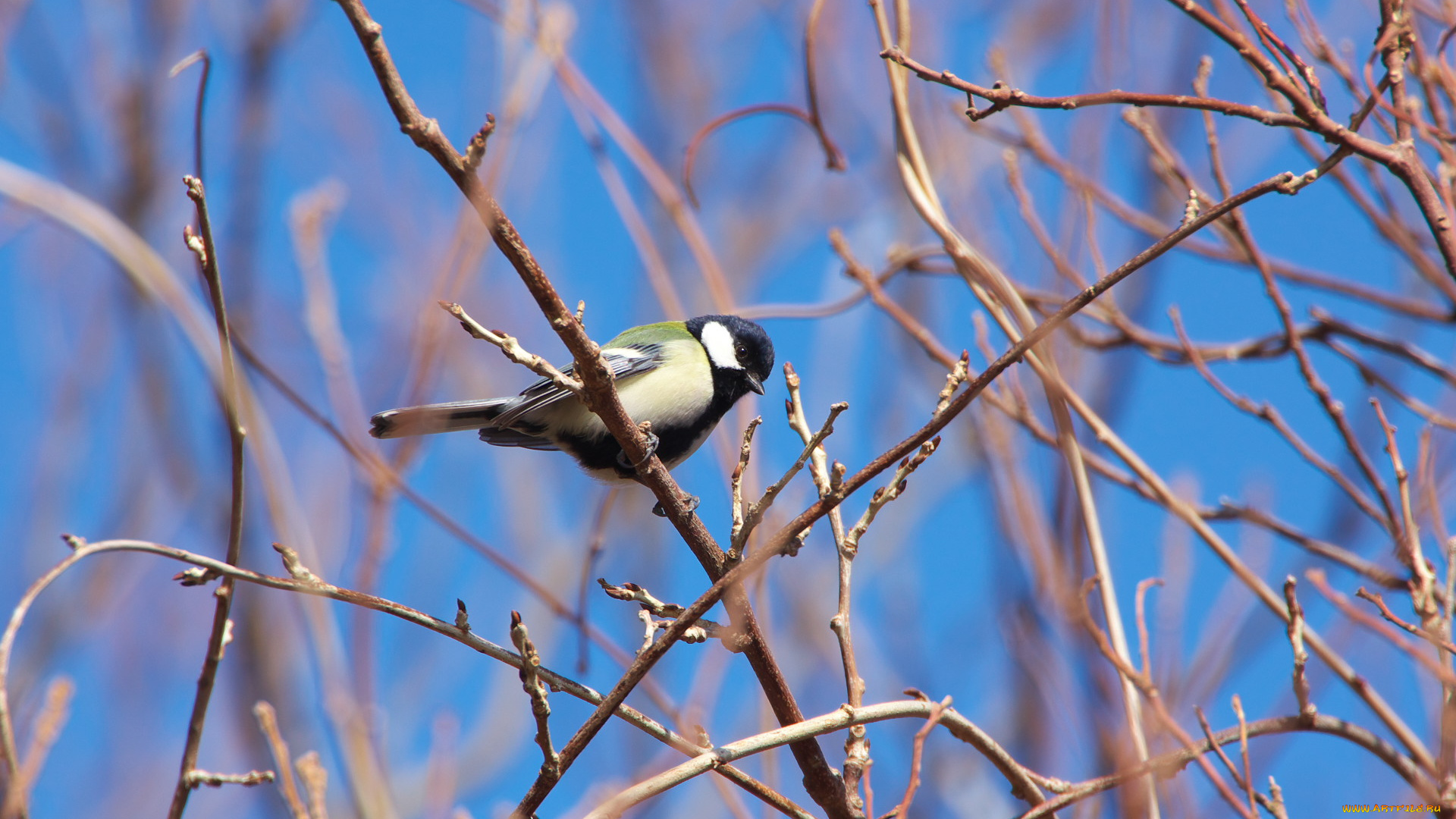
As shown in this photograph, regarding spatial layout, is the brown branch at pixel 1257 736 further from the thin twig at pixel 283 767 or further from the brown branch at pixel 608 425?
the thin twig at pixel 283 767

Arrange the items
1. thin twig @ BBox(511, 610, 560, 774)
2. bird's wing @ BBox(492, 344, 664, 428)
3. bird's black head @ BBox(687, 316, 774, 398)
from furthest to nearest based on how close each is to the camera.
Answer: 1. bird's black head @ BBox(687, 316, 774, 398)
2. bird's wing @ BBox(492, 344, 664, 428)
3. thin twig @ BBox(511, 610, 560, 774)

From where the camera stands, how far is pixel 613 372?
3.45 m

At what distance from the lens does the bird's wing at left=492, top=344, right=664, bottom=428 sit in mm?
3408

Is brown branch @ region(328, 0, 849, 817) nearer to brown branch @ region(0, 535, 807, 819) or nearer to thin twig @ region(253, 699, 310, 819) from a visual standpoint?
brown branch @ region(0, 535, 807, 819)

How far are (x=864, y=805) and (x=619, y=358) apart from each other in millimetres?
2429

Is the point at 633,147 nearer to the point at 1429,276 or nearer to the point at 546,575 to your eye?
the point at 1429,276

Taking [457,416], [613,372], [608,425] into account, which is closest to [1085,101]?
[608,425]

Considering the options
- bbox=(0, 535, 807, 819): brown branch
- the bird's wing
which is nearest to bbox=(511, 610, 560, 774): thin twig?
bbox=(0, 535, 807, 819): brown branch

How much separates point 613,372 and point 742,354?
747mm

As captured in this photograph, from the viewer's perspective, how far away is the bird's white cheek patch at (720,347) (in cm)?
404

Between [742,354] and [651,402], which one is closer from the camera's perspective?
[651,402]

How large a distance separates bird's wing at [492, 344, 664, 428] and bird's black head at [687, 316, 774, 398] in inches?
9.0

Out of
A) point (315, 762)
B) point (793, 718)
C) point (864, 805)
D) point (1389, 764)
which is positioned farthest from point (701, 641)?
point (1389, 764)

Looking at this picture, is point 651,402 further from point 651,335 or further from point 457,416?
point 457,416
